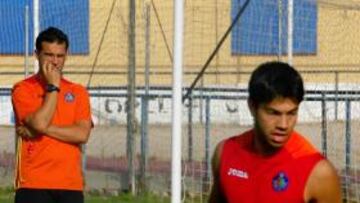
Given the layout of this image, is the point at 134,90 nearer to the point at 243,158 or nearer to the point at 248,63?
the point at 248,63

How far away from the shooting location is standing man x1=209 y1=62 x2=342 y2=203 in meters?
4.16

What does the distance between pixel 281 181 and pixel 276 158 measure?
10 cm

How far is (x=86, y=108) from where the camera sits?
704cm

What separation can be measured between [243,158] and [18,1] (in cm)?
1835

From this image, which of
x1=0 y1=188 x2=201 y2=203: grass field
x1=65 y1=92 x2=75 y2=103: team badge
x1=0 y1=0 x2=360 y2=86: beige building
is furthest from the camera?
x1=0 y1=0 x2=360 y2=86: beige building

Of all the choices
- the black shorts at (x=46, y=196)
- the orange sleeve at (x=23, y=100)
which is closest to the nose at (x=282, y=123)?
the black shorts at (x=46, y=196)

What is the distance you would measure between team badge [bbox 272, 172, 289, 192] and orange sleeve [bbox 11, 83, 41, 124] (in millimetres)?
2935

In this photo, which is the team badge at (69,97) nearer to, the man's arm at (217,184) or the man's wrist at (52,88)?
the man's wrist at (52,88)

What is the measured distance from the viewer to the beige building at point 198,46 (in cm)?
1677

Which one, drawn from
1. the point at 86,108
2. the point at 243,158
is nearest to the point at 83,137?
the point at 86,108

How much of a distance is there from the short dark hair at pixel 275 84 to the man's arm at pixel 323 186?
0.28m

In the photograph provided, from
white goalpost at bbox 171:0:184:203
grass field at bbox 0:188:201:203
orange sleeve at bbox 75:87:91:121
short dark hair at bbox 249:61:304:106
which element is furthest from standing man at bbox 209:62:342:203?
grass field at bbox 0:188:201:203

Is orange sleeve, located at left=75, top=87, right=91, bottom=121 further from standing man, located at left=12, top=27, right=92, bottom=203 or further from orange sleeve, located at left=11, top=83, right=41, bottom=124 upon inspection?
orange sleeve, located at left=11, top=83, right=41, bottom=124

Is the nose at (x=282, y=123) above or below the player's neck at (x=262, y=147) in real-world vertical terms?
above
